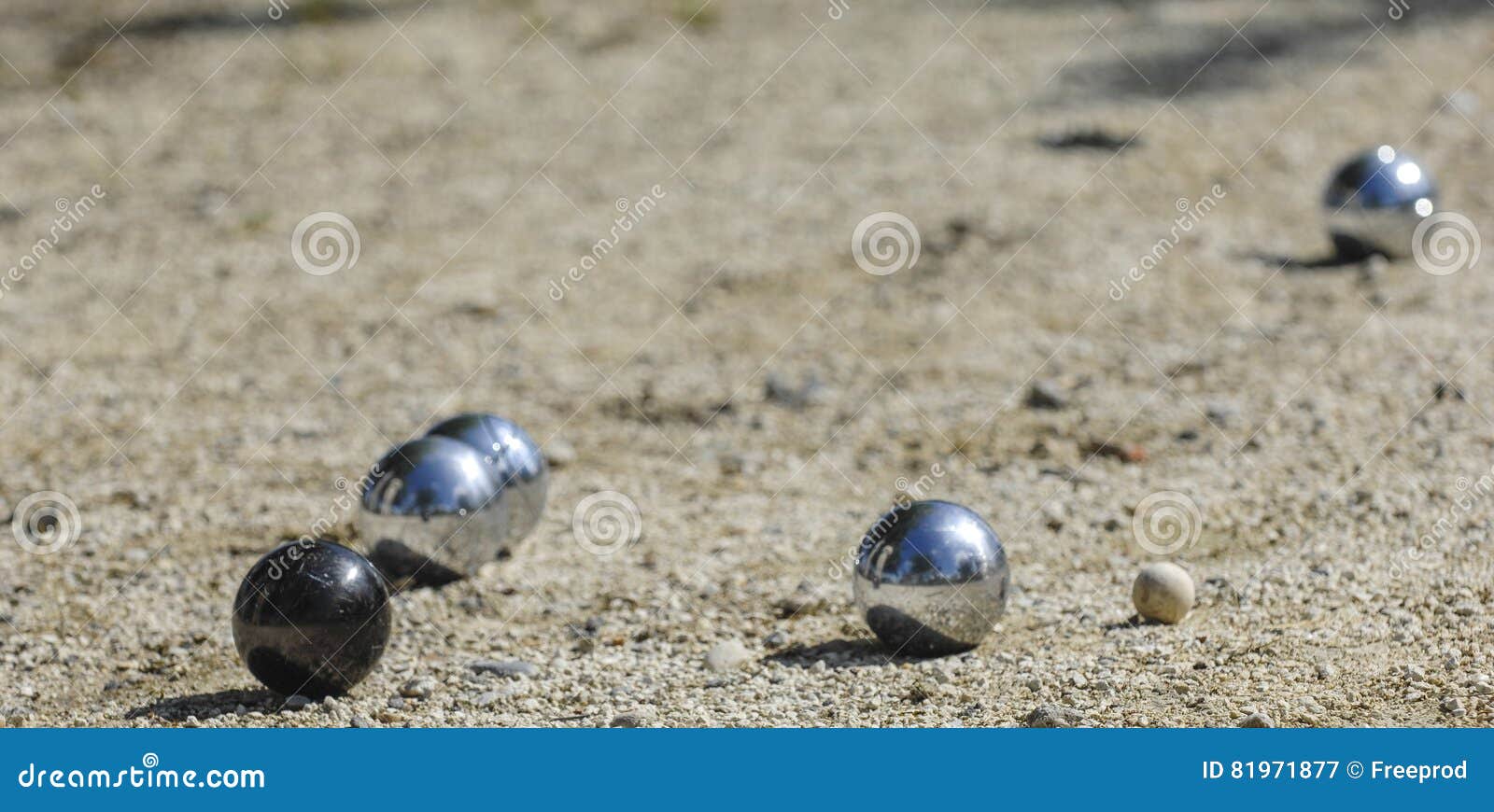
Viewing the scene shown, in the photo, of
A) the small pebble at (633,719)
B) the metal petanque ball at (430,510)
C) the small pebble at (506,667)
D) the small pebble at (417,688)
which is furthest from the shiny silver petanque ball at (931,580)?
the metal petanque ball at (430,510)

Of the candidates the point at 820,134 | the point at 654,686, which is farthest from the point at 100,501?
the point at 820,134

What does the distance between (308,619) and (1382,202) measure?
24.8 feet

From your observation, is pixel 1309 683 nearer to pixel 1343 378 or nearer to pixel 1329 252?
pixel 1343 378

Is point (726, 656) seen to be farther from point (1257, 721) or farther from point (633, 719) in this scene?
point (1257, 721)

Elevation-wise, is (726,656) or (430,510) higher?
(726,656)

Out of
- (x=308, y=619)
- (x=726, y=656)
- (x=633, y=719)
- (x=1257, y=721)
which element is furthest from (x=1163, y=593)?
(x=308, y=619)

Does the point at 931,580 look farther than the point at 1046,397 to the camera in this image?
No

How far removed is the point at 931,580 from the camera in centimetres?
550

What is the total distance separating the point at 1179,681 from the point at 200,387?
6.10m

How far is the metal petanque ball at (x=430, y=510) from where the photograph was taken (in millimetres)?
6363

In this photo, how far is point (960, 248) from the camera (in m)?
11.0

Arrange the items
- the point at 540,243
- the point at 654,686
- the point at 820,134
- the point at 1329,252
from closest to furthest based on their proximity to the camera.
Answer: the point at 654,686 < the point at 1329,252 < the point at 540,243 < the point at 820,134

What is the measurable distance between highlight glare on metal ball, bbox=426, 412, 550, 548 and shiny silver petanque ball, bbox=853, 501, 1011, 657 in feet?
5.81

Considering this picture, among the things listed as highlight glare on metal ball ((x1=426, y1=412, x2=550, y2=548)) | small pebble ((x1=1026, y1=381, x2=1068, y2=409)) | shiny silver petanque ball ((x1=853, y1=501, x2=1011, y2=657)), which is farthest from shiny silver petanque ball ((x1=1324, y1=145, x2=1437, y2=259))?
highlight glare on metal ball ((x1=426, y1=412, x2=550, y2=548))
